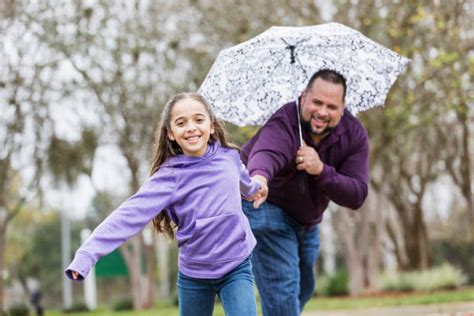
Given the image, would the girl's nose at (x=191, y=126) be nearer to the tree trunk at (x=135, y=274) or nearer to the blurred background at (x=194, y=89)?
the blurred background at (x=194, y=89)

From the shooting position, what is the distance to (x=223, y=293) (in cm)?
456

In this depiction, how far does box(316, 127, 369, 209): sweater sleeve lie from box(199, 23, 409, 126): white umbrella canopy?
612mm

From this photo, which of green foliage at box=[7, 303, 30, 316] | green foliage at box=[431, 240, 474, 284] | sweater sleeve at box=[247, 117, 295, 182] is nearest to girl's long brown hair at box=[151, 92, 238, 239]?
sweater sleeve at box=[247, 117, 295, 182]

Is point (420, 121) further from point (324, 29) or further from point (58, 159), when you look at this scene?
point (324, 29)

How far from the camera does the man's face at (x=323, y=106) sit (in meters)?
5.45

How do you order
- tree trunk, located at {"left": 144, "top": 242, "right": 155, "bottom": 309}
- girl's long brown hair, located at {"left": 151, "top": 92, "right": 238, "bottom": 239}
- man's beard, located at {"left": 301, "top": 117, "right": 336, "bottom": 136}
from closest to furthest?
1. girl's long brown hair, located at {"left": 151, "top": 92, "right": 238, "bottom": 239}
2. man's beard, located at {"left": 301, "top": 117, "right": 336, "bottom": 136}
3. tree trunk, located at {"left": 144, "top": 242, "right": 155, "bottom": 309}

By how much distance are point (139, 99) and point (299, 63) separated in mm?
16253

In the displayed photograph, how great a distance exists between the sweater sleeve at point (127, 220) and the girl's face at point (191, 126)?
0.18 metres

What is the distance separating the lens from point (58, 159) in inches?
949

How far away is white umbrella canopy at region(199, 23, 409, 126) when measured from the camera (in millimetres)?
5953

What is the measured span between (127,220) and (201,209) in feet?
1.37

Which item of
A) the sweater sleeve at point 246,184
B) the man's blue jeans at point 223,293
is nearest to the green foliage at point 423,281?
the sweater sleeve at point 246,184

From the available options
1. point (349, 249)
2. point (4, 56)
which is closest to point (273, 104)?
point (349, 249)

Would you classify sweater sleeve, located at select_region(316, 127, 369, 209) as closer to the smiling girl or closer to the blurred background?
the smiling girl
